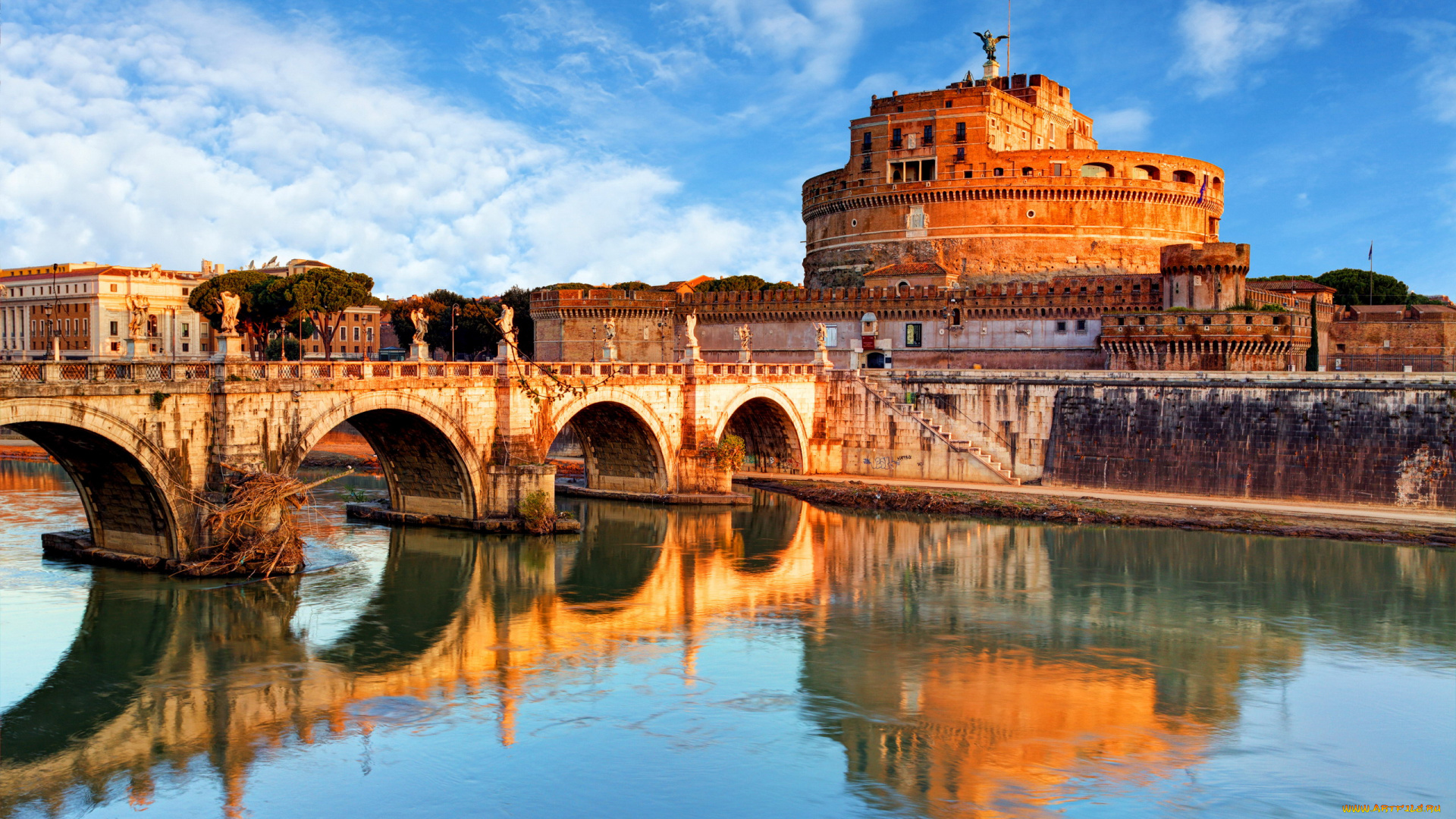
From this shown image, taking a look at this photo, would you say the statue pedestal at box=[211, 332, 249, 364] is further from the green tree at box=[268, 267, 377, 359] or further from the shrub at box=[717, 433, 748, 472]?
the green tree at box=[268, 267, 377, 359]

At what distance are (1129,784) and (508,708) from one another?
30.4 ft

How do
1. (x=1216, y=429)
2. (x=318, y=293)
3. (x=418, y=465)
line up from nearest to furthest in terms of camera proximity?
(x=418, y=465), (x=1216, y=429), (x=318, y=293)

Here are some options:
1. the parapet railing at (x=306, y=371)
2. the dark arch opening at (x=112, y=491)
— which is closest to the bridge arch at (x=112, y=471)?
the dark arch opening at (x=112, y=491)

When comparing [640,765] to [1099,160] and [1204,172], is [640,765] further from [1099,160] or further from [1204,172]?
[1204,172]

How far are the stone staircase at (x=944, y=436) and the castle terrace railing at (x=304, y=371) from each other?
816cm

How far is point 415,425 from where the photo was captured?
30859 mm

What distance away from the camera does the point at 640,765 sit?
16.5 m

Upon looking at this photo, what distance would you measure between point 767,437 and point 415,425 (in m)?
18.6

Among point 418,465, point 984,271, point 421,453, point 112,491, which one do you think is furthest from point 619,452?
point 984,271

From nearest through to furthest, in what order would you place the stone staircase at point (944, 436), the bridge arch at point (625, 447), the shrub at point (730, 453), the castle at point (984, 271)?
the bridge arch at point (625, 447) < the shrub at point (730, 453) < the stone staircase at point (944, 436) < the castle at point (984, 271)

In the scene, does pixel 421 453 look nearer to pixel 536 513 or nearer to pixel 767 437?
pixel 536 513

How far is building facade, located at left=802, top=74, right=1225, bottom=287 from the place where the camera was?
6081cm

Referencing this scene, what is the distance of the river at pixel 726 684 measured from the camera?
15.7 m

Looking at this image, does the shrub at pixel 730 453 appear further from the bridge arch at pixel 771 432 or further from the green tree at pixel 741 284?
the green tree at pixel 741 284
